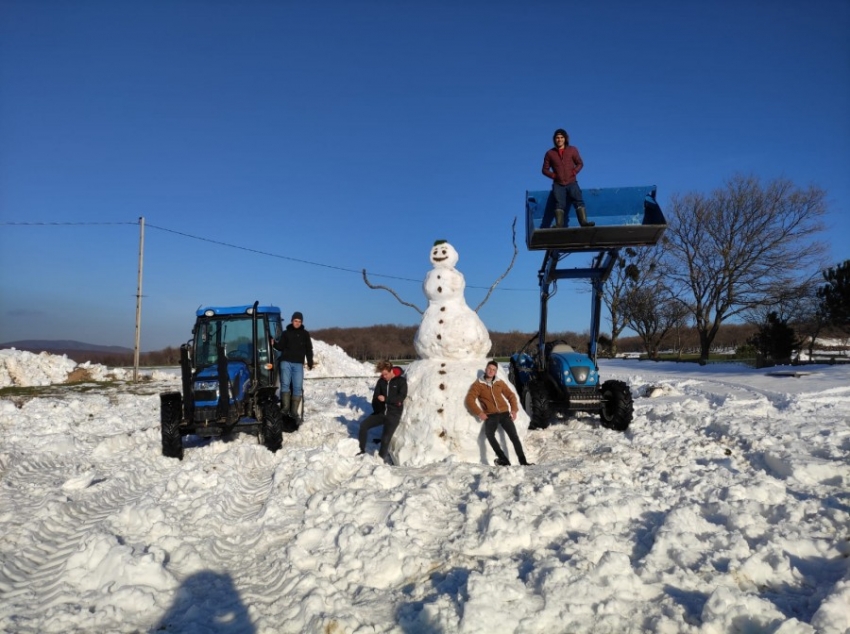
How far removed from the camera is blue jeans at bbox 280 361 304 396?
879cm

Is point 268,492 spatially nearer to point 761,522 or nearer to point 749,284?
point 761,522

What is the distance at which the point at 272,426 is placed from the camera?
7.55 meters

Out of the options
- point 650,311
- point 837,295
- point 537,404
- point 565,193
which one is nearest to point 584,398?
point 537,404

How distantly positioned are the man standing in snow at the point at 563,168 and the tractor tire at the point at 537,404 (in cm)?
265

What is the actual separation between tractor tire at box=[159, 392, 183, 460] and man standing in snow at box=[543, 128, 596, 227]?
233 inches

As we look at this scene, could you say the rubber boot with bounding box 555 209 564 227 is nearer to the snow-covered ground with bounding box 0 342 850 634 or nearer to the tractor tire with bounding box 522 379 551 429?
the tractor tire with bounding box 522 379 551 429

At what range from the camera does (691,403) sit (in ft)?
35.0

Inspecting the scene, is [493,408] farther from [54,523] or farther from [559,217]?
[54,523]

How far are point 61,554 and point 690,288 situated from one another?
2742cm

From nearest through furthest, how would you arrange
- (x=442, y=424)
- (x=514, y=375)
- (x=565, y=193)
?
1. (x=442, y=424)
2. (x=565, y=193)
3. (x=514, y=375)

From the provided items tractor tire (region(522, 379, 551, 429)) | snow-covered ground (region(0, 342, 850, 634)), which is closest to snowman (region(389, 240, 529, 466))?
snow-covered ground (region(0, 342, 850, 634))

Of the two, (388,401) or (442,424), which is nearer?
(442,424)

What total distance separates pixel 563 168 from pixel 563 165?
43 mm

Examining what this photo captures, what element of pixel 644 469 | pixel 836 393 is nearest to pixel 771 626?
pixel 644 469
